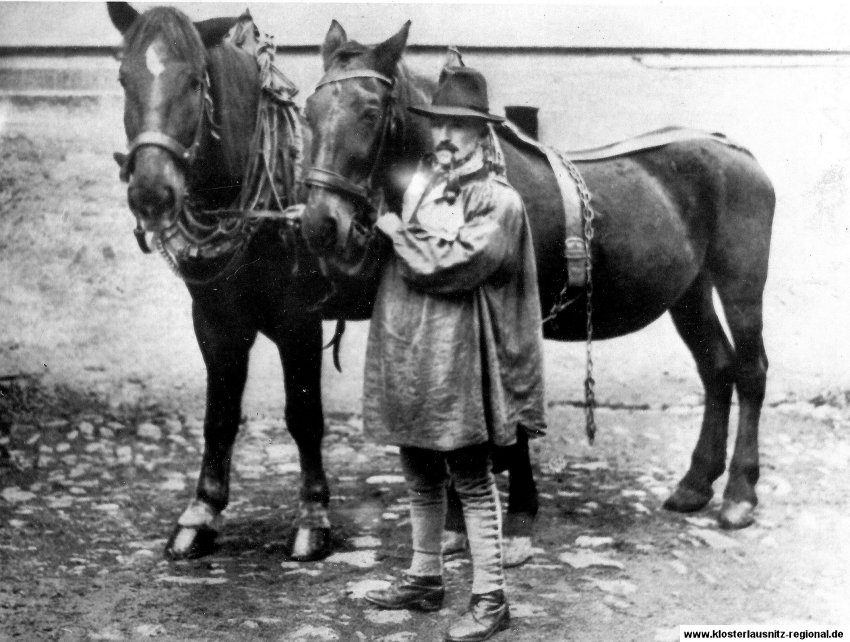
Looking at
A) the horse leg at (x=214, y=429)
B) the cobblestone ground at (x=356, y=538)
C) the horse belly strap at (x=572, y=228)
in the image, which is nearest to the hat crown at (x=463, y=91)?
the horse belly strap at (x=572, y=228)

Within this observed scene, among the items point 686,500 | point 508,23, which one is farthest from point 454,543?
point 508,23

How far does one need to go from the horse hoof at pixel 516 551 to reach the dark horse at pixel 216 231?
734 mm

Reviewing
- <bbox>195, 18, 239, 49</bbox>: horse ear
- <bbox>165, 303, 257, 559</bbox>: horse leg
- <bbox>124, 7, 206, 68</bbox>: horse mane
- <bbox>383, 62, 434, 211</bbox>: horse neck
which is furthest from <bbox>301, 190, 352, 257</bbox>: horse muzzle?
<bbox>165, 303, 257, 559</bbox>: horse leg

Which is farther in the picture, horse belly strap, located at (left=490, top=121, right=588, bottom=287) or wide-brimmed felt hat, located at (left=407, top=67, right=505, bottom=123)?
horse belly strap, located at (left=490, top=121, right=588, bottom=287)

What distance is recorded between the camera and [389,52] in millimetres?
3027

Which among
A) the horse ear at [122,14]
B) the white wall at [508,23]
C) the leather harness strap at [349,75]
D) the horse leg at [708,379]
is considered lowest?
the horse leg at [708,379]

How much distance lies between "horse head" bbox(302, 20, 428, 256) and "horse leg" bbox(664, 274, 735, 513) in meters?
1.97

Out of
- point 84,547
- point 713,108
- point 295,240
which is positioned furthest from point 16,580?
point 713,108

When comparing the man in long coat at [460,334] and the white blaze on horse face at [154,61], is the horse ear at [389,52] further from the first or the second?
the white blaze on horse face at [154,61]

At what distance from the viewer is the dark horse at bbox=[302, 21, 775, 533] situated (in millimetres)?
3025

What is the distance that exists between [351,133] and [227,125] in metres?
0.66

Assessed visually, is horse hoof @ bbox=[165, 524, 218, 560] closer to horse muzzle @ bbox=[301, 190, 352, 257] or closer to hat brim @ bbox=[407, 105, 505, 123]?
horse muzzle @ bbox=[301, 190, 352, 257]

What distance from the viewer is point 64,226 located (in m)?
5.36

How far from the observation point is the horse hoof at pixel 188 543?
143 inches
